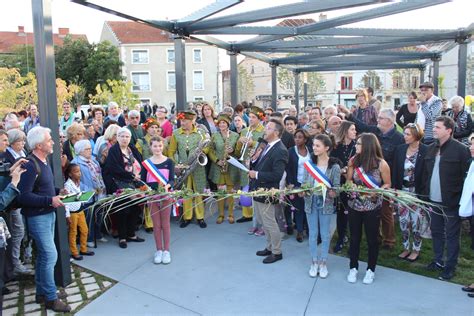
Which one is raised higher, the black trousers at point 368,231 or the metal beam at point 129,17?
the metal beam at point 129,17

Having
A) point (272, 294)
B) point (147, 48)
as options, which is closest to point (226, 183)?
point (272, 294)

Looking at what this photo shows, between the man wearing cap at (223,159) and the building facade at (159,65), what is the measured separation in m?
46.9

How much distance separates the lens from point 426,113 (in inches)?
277

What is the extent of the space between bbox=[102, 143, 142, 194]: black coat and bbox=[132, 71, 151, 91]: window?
167 ft

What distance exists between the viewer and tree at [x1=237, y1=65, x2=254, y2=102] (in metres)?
54.9

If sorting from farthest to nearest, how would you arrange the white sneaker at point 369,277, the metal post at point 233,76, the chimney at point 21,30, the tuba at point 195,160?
the chimney at point 21,30, the metal post at point 233,76, the tuba at point 195,160, the white sneaker at point 369,277

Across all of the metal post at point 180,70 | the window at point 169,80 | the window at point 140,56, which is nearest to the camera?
the metal post at point 180,70

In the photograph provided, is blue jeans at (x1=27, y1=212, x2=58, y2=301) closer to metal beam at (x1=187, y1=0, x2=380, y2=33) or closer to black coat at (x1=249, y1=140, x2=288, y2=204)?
black coat at (x1=249, y1=140, x2=288, y2=204)

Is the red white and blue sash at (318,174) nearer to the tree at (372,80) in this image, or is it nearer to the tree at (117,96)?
the tree at (117,96)

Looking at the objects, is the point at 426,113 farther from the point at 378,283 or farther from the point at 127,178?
the point at 127,178

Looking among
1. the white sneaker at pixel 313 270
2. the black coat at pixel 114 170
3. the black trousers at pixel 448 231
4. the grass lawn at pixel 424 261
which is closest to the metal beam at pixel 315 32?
the black coat at pixel 114 170

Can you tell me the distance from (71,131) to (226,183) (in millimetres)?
2762

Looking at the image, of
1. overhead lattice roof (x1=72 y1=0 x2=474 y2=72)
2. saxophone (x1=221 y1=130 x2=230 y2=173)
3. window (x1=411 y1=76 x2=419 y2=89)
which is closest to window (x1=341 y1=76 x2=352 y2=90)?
window (x1=411 y1=76 x2=419 y2=89)

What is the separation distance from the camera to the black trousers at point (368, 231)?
4.50 metres
